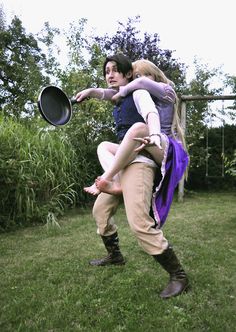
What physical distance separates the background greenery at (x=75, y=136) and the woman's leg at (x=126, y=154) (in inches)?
98.2

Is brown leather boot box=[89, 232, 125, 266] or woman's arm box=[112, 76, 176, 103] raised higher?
woman's arm box=[112, 76, 176, 103]

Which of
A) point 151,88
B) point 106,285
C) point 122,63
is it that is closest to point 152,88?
point 151,88

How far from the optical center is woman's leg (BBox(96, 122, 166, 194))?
2438mm

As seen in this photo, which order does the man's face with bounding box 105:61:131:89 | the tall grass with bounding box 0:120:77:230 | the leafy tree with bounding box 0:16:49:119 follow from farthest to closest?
the leafy tree with bounding box 0:16:49:119 → the tall grass with bounding box 0:120:77:230 → the man's face with bounding box 105:61:131:89

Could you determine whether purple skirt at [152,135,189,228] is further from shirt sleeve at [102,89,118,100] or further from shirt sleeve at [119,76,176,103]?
shirt sleeve at [102,89,118,100]

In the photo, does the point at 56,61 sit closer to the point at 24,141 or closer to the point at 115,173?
the point at 24,141

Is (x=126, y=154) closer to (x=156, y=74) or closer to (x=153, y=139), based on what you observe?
(x=153, y=139)

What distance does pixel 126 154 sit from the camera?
2.48 meters

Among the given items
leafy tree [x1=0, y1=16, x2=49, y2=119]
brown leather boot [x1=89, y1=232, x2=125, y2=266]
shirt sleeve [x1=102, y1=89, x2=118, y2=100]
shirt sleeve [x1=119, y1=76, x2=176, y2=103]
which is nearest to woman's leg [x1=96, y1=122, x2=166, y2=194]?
shirt sleeve [x1=119, y1=76, x2=176, y2=103]

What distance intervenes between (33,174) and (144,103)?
129 inches

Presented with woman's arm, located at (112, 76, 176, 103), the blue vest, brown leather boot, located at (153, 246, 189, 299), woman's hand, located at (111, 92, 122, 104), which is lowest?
brown leather boot, located at (153, 246, 189, 299)

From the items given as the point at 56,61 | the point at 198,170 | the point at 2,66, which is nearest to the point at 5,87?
the point at 2,66

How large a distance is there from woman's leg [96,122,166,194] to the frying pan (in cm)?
49

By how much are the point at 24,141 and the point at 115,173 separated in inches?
130
